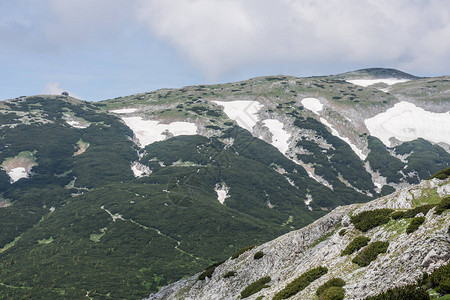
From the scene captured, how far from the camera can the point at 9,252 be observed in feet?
299

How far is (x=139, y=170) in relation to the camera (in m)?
160

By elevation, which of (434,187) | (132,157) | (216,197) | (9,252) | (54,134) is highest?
(54,134)

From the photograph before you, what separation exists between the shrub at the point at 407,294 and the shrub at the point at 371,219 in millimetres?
11486

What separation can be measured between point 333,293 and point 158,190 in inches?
4596

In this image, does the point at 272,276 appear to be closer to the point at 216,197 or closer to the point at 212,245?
the point at 212,245

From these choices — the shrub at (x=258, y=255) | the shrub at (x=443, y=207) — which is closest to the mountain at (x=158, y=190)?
the shrub at (x=258, y=255)

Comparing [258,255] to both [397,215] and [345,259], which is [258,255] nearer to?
[345,259]

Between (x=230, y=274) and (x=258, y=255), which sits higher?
(x=258, y=255)

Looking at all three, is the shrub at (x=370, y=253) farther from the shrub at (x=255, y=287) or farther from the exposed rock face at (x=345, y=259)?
the shrub at (x=255, y=287)

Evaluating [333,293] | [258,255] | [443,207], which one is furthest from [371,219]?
[258,255]

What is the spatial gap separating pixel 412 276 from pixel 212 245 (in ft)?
295

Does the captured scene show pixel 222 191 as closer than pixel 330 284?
No

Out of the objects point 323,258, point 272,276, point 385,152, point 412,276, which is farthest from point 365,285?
point 385,152

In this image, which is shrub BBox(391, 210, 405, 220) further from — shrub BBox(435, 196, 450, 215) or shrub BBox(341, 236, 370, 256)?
shrub BBox(435, 196, 450, 215)
